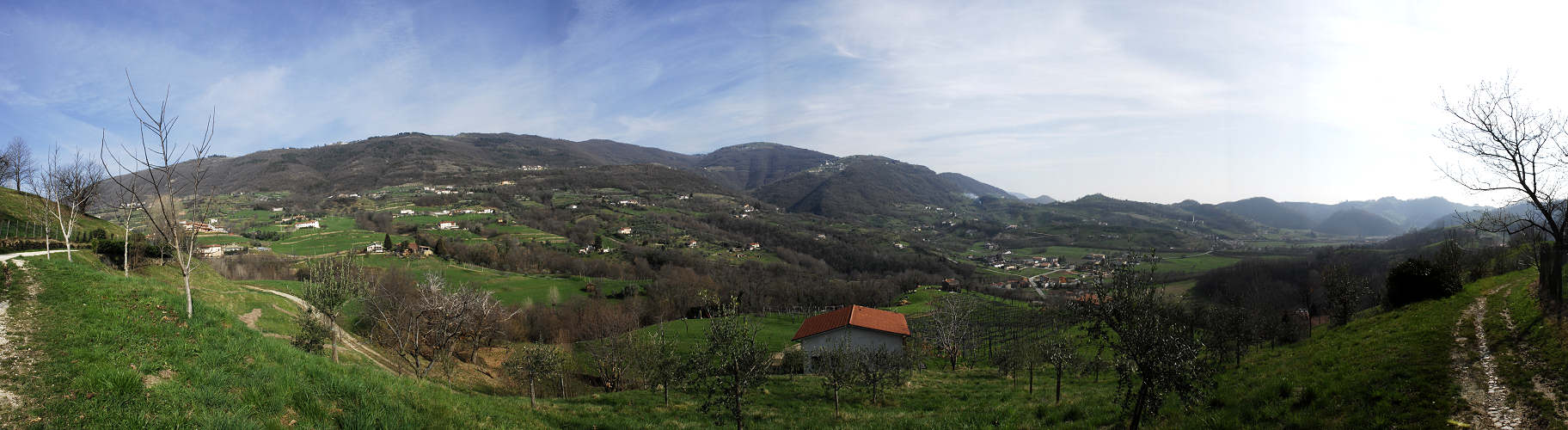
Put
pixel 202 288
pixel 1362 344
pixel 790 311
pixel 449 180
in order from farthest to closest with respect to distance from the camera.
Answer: pixel 449 180
pixel 790 311
pixel 202 288
pixel 1362 344

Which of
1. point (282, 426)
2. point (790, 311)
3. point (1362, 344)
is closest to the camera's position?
point (282, 426)

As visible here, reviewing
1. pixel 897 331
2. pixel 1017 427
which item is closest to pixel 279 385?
pixel 1017 427

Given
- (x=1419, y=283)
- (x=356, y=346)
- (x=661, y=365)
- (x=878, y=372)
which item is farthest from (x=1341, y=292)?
(x=356, y=346)

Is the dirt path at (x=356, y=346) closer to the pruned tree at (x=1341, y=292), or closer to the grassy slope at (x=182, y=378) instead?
the grassy slope at (x=182, y=378)

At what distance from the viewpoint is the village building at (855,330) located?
4034cm

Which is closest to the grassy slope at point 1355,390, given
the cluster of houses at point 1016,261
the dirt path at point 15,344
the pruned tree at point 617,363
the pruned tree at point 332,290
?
the dirt path at point 15,344

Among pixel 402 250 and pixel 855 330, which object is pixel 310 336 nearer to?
pixel 855 330

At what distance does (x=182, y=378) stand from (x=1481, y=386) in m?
23.5

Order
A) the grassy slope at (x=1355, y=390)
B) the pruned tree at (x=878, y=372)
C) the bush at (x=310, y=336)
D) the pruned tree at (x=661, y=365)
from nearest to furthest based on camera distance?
1. the grassy slope at (x=1355, y=390)
2. the bush at (x=310, y=336)
3. the pruned tree at (x=878, y=372)
4. the pruned tree at (x=661, y=365)

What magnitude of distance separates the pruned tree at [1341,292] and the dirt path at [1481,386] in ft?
62.9

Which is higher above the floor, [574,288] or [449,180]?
[449,180]

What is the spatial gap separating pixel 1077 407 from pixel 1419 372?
693 centimetres

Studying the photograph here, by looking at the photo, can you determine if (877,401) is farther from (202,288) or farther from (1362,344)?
(202,288)

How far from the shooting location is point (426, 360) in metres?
33.0
